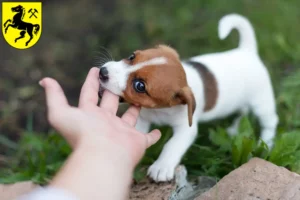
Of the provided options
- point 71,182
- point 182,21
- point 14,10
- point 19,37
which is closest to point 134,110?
point 71,182

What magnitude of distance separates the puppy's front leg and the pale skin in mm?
556

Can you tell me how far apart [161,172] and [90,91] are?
2.57 feet

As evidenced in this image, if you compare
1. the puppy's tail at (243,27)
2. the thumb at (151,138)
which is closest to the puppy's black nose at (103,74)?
the thumb at (151,138)

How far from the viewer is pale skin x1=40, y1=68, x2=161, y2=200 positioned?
1.98 metres

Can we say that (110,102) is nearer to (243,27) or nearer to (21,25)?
(21,25)

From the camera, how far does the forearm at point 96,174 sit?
1960mm

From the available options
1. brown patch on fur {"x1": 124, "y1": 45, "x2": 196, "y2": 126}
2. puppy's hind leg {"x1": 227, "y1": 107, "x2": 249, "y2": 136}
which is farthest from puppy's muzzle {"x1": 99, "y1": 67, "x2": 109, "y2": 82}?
puppy's hind leg {"x1": 227, "y1": 107, "x2": 249, "y2": 136}

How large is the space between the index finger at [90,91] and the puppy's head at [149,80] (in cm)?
6

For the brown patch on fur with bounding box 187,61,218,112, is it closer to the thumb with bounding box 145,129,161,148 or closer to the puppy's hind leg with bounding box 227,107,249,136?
the puppy's hind leg with bounding box 227,107,249,136

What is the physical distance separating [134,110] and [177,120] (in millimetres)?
457

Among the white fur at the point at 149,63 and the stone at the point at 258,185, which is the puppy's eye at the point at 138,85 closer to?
the white fur at the point at 149,63

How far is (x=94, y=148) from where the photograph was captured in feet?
6.91

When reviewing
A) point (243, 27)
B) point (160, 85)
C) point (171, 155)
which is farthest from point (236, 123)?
point (160, 85)

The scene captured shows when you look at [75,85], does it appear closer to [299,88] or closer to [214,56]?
[214,56]
